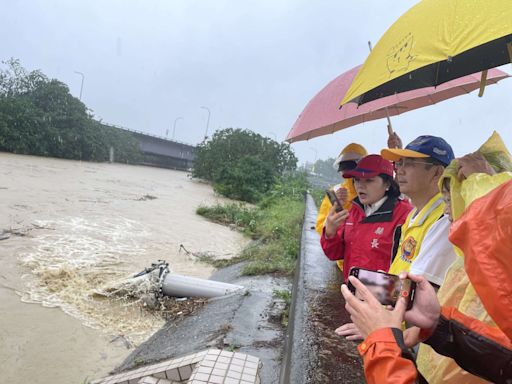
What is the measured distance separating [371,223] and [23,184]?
15354mm

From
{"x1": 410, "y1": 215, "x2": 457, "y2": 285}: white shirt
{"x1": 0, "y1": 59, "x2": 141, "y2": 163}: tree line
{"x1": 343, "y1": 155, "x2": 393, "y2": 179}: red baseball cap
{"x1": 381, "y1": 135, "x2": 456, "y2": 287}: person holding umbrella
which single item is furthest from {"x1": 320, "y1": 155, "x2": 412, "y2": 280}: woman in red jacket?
{"x1": 0, "y1": 59, "x2": 141, "y2": 163}: tree line

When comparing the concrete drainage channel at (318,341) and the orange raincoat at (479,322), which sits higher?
the orange raincoat at (479,322)

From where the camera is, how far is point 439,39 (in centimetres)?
163

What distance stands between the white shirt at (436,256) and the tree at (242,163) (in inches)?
785

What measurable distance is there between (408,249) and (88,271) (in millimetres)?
6021

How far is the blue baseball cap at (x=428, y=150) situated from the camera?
7.66 feet

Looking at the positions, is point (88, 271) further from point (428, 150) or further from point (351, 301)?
point (351, 301)

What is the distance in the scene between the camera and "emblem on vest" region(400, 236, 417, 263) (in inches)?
88.4

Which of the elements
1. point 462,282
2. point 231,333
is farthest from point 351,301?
point 231,333

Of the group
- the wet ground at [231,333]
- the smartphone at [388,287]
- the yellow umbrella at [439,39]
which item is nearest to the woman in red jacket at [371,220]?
the yellow umbrella at [439,39]

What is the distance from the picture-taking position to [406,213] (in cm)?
280

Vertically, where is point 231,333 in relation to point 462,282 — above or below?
below

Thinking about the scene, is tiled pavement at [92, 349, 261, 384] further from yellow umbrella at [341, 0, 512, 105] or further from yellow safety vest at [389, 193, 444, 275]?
yellow umbrella at [341, 0, 512, 105]

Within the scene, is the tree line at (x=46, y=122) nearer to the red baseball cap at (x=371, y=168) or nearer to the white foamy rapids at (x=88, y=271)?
the white foamy rapids at (x=88, y=271)
